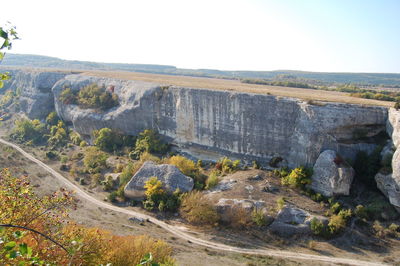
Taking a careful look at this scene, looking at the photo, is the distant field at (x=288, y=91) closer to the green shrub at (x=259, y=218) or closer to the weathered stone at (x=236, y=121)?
the weathered stone at (x=236, y=121)

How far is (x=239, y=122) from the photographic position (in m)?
30.5

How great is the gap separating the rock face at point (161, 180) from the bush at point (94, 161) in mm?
7713

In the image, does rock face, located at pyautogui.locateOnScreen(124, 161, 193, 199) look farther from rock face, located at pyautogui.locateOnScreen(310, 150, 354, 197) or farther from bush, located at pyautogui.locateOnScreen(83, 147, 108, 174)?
rock face, located at pyautogui.locateOnScreen(310, 150, 354, 197)

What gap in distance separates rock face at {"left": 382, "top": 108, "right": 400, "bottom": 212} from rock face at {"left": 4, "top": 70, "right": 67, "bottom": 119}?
2056 inches

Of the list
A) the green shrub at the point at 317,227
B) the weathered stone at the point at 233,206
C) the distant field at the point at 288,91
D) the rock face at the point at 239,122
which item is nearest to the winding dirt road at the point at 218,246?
the green shrub at the point at 317,227

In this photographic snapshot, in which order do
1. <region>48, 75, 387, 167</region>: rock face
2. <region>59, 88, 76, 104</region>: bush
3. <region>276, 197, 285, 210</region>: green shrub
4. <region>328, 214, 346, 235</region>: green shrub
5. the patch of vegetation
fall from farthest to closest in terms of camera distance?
<region>59, 88, 76, 104</region>: bush
the patch of vegetation
<region>48, 75, 387, 167</region>: rock face
<region>276, 197, 285, 210</region>: green shrub
<region>328, 214, 346, 235</region>: green shrub

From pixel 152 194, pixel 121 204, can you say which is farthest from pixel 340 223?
pixel 121 204

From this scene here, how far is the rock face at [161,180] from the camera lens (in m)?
27.6

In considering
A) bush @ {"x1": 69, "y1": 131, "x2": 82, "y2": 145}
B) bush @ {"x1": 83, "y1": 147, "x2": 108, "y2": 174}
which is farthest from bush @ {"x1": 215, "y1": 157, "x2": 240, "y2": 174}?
bush @ {"x1": 69, "y1": 131, "x2": 82, "y2": 145}

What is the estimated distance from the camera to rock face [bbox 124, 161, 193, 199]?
27.6m

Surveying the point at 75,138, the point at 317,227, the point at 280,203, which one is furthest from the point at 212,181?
the point at 75,138

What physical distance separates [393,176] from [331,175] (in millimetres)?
4305

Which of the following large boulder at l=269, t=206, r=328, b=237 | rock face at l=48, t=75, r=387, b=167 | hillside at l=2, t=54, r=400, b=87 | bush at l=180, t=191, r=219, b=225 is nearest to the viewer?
large boulder at l=269, t=206, r=328, b=237

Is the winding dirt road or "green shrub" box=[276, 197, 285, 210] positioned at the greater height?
"green shrub" box=[276, 197, 285, 210]
